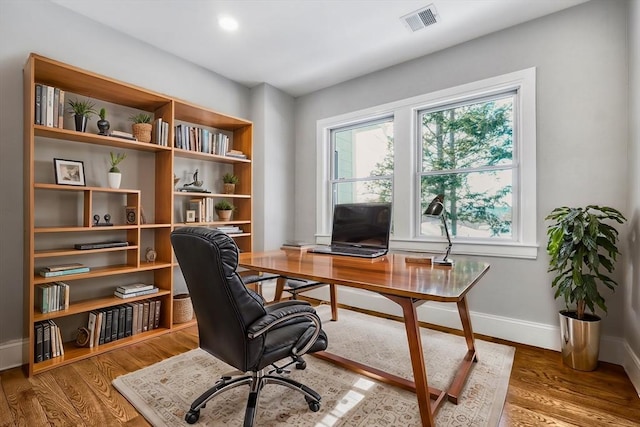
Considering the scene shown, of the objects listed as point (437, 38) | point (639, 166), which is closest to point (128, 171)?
point (437, 38)

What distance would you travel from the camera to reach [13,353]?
2127 millimetres

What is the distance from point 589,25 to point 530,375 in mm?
2634

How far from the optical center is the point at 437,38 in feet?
9.22

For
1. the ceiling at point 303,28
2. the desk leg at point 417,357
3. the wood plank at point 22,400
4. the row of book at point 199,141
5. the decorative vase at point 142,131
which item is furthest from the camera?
the row of book at point 199,141

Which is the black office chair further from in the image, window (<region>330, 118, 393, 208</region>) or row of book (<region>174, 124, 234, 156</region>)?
window (<region>330, 118, 393, 208</region>)

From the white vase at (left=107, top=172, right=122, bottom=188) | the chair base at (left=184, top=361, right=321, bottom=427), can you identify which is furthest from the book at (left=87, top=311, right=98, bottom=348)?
the chair base at (left=184, top=361, right=321, bottom=427)

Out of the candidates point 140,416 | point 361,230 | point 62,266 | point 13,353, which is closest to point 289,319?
point 140,416

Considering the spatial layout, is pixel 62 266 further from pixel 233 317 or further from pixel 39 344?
pixel 233 317

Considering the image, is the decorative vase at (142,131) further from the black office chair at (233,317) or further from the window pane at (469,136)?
the window pane at (469,136)

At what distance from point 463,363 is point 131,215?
115 inches

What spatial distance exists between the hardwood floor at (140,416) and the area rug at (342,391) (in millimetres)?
84

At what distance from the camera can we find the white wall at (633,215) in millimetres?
1914

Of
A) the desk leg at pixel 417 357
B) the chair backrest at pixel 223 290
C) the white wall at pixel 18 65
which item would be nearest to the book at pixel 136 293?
the white wall at pixel 18 65

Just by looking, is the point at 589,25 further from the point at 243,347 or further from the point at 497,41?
the point at 243,347
